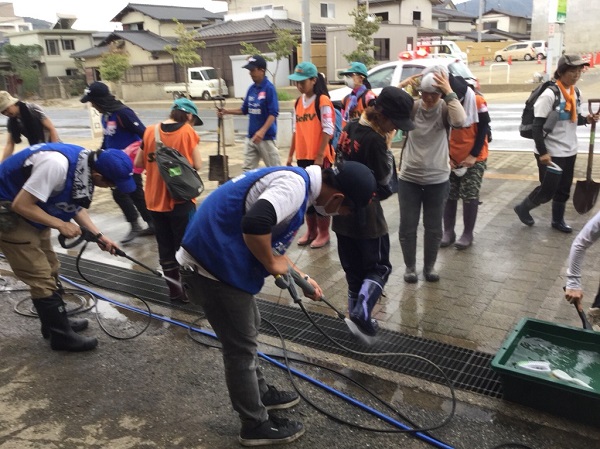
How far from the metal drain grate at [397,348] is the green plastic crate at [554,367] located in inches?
9.4

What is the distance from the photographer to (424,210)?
434cm

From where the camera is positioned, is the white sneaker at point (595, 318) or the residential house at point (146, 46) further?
the residential house at point (146, 46)

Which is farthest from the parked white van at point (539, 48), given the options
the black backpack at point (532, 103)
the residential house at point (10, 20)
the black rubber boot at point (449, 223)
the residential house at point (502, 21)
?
the residential house at point (10, 20)

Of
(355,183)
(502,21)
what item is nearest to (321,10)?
(355,183)

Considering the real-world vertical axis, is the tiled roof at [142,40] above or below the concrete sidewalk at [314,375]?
above

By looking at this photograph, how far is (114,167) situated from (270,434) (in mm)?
1864

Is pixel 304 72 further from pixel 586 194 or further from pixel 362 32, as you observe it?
pixel 362 32

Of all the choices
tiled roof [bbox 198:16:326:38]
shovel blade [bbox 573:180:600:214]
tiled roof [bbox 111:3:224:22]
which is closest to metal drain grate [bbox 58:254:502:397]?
shovel blade [bbox 573:180:600:214]

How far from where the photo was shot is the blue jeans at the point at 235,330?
8.00 feet

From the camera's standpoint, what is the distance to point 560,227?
548 cm

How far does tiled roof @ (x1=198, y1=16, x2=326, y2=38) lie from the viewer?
28.6 metres

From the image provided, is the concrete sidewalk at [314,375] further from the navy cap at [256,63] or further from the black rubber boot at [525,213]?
the navy cap at [256,63]

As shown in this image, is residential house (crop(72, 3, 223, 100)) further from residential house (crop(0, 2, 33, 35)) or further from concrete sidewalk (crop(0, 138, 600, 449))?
residential house (crop(0, 2, 33, 35))

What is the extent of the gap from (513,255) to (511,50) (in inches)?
1470
